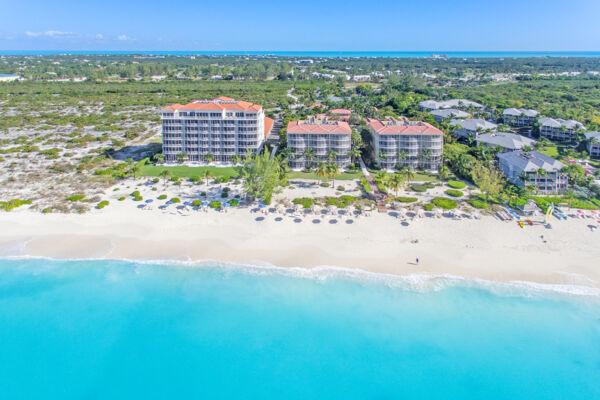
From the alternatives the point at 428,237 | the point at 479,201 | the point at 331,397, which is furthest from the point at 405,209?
the point at 331,397

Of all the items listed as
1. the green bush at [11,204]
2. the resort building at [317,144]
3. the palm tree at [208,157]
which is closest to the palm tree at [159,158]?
the palm tree at [208,157]

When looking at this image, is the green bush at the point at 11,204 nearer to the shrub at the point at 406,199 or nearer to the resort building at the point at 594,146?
the shrub at the point at 406,199

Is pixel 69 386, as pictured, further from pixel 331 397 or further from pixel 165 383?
pixel 331 397

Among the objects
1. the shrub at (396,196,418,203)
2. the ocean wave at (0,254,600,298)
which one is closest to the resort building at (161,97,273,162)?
the shrub at (396,196,418,203)

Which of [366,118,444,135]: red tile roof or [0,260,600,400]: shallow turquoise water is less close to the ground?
[366,118,444,135]: red tile roof

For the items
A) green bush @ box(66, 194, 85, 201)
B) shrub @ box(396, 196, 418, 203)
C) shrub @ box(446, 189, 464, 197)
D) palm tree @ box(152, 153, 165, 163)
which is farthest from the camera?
palm tree @ box(152, 153, 165, 163)

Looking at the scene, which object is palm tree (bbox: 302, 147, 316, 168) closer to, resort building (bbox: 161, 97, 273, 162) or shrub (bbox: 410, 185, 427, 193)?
resort building (bbox: 161, 97, 273, 162)

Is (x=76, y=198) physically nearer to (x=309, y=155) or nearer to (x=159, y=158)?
(x=159, y=158)
